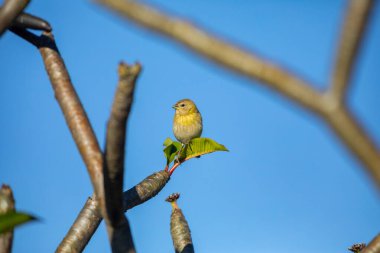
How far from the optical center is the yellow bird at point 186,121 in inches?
478

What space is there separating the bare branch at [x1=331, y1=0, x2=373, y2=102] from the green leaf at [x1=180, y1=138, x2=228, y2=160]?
4.62 meters

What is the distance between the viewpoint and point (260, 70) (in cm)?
93

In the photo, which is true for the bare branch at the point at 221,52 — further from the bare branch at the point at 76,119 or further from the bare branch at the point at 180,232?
the bare branch at the point at 180,232

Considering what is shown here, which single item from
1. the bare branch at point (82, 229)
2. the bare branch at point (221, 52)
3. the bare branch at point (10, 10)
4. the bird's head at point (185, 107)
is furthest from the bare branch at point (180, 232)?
the bird's head at point (185, 107)

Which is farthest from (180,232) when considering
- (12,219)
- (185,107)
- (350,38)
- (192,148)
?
(185,107)

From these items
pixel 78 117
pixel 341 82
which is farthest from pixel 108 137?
pixel 341 82

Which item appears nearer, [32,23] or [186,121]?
[32,23]

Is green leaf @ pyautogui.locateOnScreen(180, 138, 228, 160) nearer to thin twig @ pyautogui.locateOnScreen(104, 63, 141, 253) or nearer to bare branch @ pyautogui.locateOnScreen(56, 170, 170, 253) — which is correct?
bare branch @ pyautogui.locateOnScreen(56, 170, 170, 253)

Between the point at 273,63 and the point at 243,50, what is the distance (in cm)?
6

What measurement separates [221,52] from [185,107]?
12.1 m

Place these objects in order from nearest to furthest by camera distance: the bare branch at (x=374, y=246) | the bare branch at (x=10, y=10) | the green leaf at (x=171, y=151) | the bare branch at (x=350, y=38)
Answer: the bare branch at (x=350, y=38), the bare branch at (x=10, y=10), the bare branch at (x=374, y=246), the green leaf at (x=171, y=151)

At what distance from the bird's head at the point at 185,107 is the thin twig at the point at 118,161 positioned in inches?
401

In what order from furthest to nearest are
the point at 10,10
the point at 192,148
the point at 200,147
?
the point at 200,147 < the point at 192,148 < the point at 10,10

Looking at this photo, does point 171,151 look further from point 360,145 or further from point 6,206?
point 360,145
